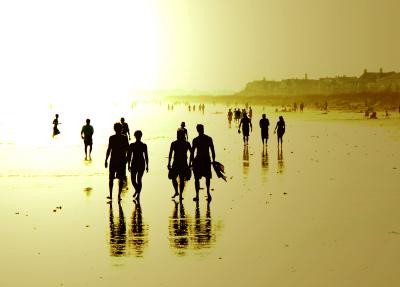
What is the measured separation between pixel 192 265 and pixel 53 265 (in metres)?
2.03

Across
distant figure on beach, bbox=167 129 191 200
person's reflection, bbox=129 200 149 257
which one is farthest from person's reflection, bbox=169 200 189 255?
distant figure on beach, bbox=167 129 191 200

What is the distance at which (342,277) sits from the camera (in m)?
8.30

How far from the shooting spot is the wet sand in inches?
336

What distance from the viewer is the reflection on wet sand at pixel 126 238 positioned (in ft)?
32.1

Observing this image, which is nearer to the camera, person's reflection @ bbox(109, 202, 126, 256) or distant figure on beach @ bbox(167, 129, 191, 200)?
person's reflection @ bbox(109, 202, 126, 256)

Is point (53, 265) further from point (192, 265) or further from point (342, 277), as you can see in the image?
point (342, 277)

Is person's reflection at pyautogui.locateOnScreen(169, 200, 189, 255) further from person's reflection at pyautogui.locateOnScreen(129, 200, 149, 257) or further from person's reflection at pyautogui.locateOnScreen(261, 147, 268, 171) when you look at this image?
person's reflection at pyautogui.locateOnScreen(261, 147, 268, 171)

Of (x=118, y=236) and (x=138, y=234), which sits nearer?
(x=118, y=236)

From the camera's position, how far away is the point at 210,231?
1130 centimetres

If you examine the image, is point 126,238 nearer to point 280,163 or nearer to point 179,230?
point 179,230

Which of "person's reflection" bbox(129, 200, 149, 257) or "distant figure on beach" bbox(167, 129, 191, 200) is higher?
"distant figure on beach" bbox(167, 129, 191, 200)

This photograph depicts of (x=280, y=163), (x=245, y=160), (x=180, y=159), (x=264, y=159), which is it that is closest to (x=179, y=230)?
(x=180, y=159)

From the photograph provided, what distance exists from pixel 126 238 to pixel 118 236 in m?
0.20

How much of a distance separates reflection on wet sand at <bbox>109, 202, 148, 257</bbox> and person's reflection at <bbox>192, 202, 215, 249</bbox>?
87 centimetres
